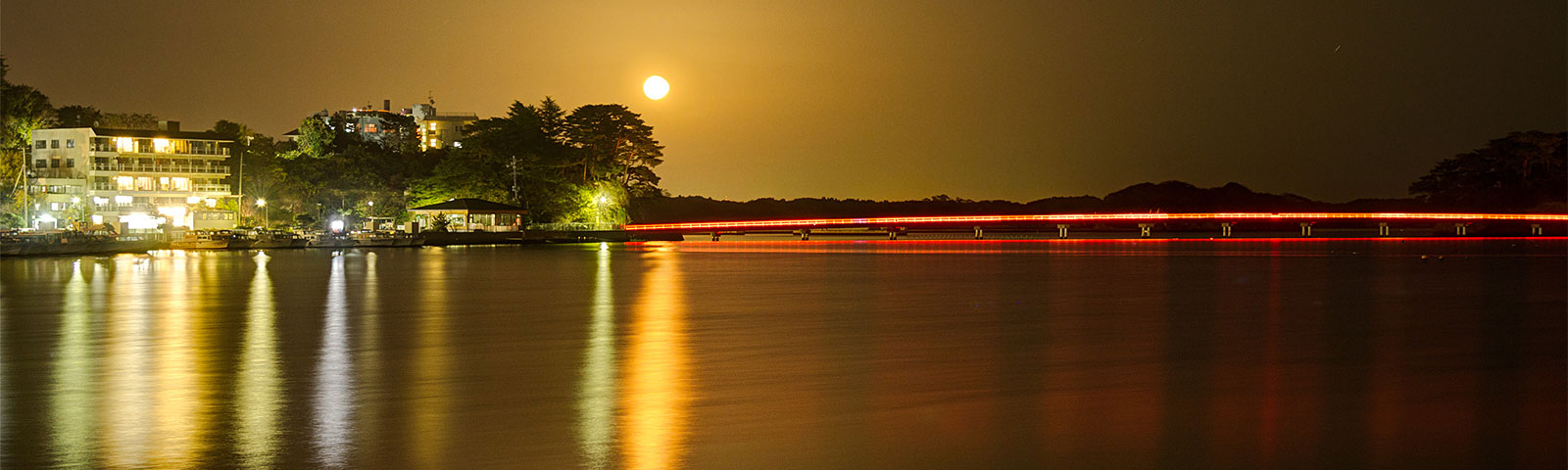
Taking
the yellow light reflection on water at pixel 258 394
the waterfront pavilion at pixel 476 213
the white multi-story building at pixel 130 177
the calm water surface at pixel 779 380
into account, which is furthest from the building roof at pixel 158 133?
the yellow light reflection on water at pixel 258 394

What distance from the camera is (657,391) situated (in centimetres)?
1096

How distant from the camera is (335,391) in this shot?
35.9ft

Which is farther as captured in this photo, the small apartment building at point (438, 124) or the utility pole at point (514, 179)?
the small apartment building at point (438, 124)

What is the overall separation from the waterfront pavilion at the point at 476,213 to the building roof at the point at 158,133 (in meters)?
31.2

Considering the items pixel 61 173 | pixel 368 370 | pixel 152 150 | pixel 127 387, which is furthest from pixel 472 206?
pixel 127 387

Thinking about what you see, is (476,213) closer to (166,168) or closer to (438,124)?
(166,168)

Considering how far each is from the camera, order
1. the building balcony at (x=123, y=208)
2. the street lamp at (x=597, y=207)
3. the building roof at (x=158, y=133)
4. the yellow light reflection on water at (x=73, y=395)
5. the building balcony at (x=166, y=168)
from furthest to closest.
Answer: the building roof at (x=158, y=133) → the building balcony at (x=166, y=168) → the building balcony at (x=123, y=208) → the street lamp at (x=597, y=207) → the yellow light reflection on water at (x=73, y=395)

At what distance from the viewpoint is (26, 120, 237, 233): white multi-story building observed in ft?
293

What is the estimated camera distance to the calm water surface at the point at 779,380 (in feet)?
27.3

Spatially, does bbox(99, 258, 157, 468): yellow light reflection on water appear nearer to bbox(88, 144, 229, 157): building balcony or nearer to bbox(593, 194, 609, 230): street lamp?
bbox(593, 194, 609, 230): street lamp

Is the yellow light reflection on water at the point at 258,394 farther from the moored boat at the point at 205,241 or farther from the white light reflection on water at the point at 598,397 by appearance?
the moored boat at the point at 205,241

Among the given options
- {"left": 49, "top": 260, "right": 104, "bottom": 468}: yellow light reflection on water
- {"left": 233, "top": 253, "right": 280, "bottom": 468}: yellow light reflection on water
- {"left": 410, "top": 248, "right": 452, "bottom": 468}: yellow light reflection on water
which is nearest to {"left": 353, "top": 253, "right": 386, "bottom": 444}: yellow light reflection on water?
{"left": 410, "top": 248, "right": 452, "bottom": 468}: yellow light reflection on water

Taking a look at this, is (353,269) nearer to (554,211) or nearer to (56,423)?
(56,423)

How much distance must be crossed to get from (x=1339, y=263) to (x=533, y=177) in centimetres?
5019
